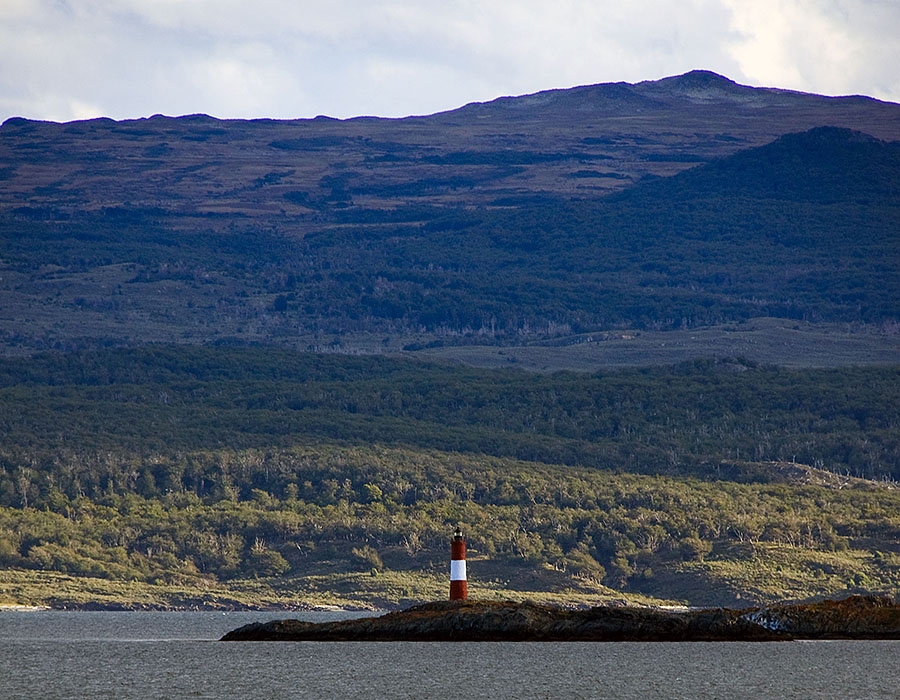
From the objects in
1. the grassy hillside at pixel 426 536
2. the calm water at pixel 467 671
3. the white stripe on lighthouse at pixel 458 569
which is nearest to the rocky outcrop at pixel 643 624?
the calm water at pixel 467 671

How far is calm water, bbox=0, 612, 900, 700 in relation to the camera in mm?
33406

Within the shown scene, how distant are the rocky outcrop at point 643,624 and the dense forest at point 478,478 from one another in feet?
160

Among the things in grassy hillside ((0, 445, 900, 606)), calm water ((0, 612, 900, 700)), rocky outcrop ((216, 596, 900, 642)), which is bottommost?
grassy hillside ((0, 445, 900, 606))

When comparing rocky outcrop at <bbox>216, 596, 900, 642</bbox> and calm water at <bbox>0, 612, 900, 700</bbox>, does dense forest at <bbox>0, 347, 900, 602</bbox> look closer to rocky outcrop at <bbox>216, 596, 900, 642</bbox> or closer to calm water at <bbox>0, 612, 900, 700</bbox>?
rocky outcrop at <bbox>216, 596, 900, 642</bbox>

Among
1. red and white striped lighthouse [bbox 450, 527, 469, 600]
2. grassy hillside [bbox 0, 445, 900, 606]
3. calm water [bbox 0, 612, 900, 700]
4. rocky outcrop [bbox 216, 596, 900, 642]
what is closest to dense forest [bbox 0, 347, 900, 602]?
grassy hillside [bbox 0, 445, 900, 606]

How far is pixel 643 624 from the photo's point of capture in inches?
1561

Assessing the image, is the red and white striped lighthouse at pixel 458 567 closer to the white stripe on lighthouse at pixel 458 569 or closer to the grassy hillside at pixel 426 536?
the white stripe on lighthouse at pixel 458 569

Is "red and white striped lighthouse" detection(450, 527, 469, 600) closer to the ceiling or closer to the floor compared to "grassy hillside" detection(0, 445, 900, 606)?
closer to the ceiling

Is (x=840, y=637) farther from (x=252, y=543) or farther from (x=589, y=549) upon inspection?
(x=252, y=543)

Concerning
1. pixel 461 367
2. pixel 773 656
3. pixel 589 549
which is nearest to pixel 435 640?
pixel 773 656

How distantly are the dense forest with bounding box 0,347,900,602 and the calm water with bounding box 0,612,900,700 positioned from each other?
50477 mm

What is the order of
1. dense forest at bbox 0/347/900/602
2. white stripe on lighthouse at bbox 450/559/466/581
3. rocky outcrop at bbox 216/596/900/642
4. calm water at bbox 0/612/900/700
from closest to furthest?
calm water at bbox 0/612/900/700, rocky outcrop at bbox 216/596/900/642, white stripe on lighthouse at bbox 450/559/466/581, dense forest at bbox 0/347/900/602

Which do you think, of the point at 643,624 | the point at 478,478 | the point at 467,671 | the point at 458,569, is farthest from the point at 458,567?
the point at 478,478

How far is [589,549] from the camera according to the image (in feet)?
336
